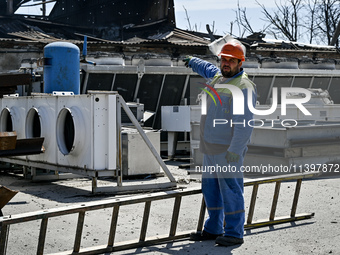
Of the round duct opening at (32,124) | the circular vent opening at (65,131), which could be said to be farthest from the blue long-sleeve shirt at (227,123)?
the round duct opening at (32,124)

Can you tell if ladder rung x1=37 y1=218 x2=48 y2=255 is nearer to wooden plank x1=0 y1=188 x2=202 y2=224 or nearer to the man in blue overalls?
wooden plank x1=0 y1=188 x2=202 y2=224

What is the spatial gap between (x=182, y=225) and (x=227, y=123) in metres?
1.61

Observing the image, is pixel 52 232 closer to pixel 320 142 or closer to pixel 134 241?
pixel 134 241

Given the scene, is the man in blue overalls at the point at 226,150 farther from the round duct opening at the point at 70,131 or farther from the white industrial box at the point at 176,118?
the white industrial box at the point at 176,118

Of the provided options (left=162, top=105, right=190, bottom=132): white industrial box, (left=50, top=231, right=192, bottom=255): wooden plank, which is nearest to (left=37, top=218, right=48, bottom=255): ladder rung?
(left=50, top=231, right=192, bottom=255): wooden plank

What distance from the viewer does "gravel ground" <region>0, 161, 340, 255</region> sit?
5.91 metres

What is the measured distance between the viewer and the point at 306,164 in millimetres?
11477

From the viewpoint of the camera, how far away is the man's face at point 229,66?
19.8ft

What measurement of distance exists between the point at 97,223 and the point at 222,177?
1928mm

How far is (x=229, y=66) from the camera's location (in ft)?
19.8

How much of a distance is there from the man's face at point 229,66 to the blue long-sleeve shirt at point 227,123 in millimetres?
50

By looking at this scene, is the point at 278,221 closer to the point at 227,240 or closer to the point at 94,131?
the point at 227,240

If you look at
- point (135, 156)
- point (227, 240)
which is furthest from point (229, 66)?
point (135, 156)

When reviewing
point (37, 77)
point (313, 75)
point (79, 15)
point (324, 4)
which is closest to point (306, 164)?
point (37, 77)
